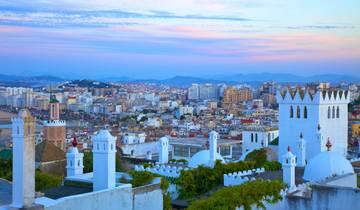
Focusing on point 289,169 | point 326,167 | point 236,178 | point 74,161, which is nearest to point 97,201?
point 74,161

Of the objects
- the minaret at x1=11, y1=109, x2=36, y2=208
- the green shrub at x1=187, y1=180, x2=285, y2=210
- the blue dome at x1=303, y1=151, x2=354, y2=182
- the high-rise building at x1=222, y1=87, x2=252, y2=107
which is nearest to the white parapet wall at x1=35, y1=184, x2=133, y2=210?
the minaret at x1=11, y1=109, x2=36, y2=208

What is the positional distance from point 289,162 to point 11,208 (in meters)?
11.8

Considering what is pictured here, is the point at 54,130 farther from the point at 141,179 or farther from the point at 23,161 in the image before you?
the point at 23,161

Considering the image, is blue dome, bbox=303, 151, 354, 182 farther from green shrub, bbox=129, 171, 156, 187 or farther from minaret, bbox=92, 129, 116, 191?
minaret, bbox=92, 129, 116, 191

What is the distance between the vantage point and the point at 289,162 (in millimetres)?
23203

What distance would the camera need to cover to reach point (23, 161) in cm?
1407

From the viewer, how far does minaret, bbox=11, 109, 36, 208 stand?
13961 millimetres

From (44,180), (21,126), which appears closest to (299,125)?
(44,180)

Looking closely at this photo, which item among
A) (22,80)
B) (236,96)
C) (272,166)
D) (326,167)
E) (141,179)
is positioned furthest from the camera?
(236,96)

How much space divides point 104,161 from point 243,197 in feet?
16.7

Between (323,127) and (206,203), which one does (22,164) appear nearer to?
(206,203)

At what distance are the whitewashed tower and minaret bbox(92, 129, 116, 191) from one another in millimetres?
17766

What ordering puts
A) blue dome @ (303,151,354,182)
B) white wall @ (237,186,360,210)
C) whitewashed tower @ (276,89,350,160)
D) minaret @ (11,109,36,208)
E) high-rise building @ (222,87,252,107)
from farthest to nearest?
high-rise building @ (222,87,252,107) < whitewashed tower @ (276,89,350,160) < blue dome @ (303,151,354,182) < white wall @ (237,186,360,210) < minaret @ (11,109,36,208)

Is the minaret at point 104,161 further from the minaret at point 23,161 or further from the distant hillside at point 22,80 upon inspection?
the distant hillside at point 22,80
